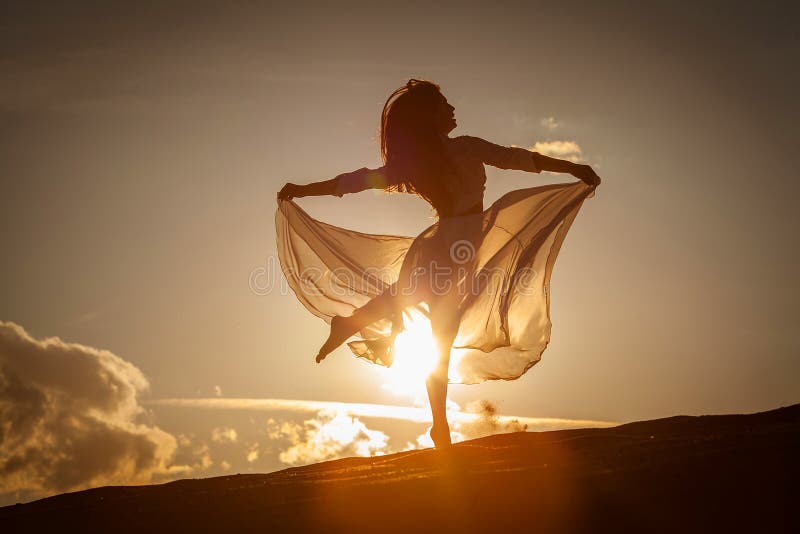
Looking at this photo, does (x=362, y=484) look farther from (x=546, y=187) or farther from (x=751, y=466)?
(x=546, y=187)

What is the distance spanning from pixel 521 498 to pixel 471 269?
349 centimetres

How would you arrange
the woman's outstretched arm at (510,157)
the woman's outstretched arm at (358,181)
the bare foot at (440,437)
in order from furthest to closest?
the woman's outstretched arm at (358,181)
the woman's outstretched arm at (510,157)
the bare foot at (440,437)

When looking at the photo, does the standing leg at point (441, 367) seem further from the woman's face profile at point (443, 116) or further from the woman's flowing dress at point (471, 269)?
the woman's face profile at point (443, 116)

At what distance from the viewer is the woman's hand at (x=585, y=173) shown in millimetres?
6806

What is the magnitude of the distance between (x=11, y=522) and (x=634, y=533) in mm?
4217

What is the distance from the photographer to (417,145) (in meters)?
6.48

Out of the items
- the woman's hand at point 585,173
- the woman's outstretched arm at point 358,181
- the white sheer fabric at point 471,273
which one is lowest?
the white sheer fabric at point 471,273

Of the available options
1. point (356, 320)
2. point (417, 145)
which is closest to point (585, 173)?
point (417, 145)

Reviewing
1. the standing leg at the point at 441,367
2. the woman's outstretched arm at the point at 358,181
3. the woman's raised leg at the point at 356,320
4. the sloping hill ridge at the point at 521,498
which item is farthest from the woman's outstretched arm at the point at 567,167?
the sloping hill ridge at the point at 521,498

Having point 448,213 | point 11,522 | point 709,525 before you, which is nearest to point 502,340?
point 448,213

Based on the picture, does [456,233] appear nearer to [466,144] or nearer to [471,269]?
[471,269]

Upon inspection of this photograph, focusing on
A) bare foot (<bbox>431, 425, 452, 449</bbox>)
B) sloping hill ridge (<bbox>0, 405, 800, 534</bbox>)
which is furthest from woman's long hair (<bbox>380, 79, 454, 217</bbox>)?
sloping hill ridge (<bbox>0, 405, 800, 534</bbox>)

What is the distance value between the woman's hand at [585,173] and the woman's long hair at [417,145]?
46.1 inches

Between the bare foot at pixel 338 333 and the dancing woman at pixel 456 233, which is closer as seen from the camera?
the dancing woman at pixel 456 233
